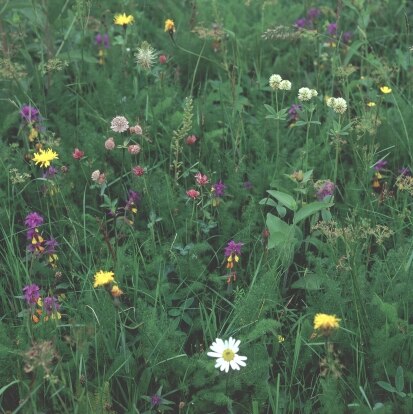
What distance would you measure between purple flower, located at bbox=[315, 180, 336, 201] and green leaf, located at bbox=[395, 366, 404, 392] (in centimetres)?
70

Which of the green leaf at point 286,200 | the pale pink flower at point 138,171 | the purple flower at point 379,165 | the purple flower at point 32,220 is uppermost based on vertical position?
the pale pink flower at point 138,171

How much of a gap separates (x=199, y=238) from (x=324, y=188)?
471 mm

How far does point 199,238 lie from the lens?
2.47m

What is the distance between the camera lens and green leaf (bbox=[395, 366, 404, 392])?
74.0 inches

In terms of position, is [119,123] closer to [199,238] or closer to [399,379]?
[199,238]

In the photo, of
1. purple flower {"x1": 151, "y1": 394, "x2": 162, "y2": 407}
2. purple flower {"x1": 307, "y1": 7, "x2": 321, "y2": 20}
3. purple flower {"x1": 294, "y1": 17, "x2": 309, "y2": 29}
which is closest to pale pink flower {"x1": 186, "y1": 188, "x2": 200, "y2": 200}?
purple flower {"x1": 151, "y1": 394, "x2": 162, "y2": 407}

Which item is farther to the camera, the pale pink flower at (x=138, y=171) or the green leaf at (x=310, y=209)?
the pale pink flower at (x=138, y=171)

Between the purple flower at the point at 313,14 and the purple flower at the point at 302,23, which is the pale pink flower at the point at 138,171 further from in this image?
the purple flower at the point at 313,14

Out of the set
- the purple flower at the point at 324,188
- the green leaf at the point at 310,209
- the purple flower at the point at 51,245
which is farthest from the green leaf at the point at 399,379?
the purple flower at the point at 51,245

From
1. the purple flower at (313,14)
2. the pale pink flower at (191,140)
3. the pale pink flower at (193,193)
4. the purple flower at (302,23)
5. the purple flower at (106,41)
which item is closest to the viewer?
the pale pink flower at (193,193)

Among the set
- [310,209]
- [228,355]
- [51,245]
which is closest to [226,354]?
[228,355]

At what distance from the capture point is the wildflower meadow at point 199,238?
194cm

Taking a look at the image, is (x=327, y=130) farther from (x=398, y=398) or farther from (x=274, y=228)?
(x=398, y=398)

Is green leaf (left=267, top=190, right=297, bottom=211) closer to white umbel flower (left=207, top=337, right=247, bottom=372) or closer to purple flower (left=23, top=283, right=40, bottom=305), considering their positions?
white umbel flower (left=207, top=337, right=247, bottom=372)
